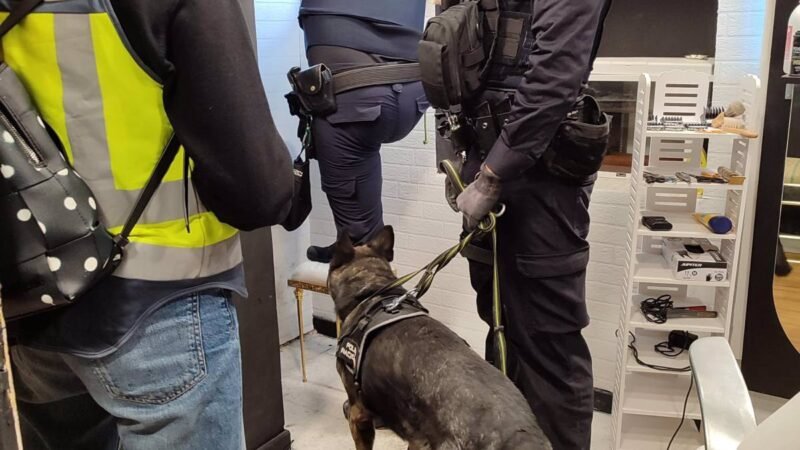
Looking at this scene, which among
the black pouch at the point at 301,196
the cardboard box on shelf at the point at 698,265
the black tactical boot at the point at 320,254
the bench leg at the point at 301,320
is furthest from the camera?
the bench leg at the point at 301,320

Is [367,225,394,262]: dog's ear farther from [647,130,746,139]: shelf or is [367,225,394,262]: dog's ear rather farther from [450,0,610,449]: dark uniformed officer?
[647,130,746,139]: shelf

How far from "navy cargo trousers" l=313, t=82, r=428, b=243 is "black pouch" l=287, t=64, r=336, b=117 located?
0.11 ft

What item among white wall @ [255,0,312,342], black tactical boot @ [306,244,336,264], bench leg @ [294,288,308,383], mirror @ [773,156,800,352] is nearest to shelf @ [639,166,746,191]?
mirror @ [773,156,800,352]

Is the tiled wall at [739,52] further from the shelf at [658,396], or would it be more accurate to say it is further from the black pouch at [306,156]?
the black pouch at [306,156]

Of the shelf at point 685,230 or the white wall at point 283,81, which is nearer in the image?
the shelf at point 685,230

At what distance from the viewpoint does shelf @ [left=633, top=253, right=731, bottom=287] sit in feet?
7.09

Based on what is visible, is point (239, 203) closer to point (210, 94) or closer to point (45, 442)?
point (210, 94)

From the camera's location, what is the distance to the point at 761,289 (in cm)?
247

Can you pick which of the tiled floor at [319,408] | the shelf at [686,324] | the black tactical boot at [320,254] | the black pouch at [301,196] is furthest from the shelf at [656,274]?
the black tactical boot at [320,254]

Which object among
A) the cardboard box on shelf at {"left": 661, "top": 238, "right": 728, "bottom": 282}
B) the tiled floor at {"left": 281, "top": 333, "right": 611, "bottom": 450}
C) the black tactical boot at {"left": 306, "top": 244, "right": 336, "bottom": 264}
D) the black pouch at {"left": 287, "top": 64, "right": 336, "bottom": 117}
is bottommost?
the tiled floor at {"left": 281, "top": 333, "right": 611, "bottom": 450}

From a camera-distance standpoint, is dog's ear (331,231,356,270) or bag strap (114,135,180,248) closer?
bag strap (114,135,180,248)

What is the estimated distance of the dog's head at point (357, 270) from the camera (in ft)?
6.72

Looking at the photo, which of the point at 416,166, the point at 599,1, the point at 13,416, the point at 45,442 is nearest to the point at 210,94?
the point at 13,416

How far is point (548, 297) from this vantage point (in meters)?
1.85
